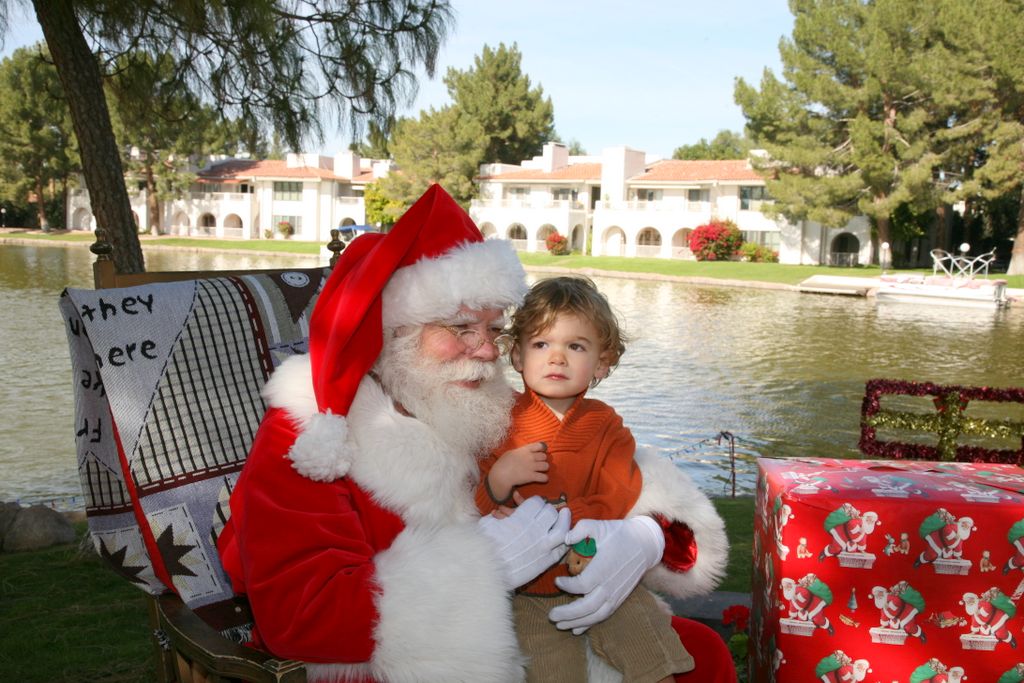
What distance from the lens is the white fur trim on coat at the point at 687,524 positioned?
2.14m

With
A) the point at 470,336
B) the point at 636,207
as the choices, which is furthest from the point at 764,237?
the point at 470,336

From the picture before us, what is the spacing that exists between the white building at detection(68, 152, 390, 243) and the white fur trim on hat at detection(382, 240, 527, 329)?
47274 mm

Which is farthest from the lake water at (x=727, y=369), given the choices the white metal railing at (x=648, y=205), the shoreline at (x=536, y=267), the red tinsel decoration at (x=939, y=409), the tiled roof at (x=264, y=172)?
the tiled roof at (x=264, y=172)

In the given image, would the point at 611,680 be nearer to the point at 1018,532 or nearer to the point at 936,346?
the point at 1018,532

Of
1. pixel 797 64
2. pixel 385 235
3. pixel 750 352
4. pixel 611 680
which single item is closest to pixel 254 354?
pixel 385 235

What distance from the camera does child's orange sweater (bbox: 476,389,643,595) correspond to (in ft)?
6.94

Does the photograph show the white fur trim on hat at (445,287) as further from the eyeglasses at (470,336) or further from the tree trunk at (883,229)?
the tree trunk at (883,229)

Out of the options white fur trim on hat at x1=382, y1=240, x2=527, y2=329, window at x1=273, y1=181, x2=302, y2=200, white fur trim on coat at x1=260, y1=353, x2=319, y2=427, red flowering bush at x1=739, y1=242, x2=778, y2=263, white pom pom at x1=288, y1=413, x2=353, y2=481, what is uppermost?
window at x1=273, y1=181, x2=302, y2=200

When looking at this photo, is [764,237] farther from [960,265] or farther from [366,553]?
[366,553]

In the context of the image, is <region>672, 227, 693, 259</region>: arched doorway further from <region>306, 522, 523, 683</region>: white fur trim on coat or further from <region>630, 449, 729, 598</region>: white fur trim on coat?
<region>306, 522, 523, 683</region>: white fur trim on coat

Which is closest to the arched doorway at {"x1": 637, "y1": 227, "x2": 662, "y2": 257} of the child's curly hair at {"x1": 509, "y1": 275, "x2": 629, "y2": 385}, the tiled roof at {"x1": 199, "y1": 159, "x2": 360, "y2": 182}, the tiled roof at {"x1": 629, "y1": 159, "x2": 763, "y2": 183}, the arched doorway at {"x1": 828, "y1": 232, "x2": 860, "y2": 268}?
the tiled roof at {"x1": 629, "y1": 159, "x2": 763, "y2": 183}

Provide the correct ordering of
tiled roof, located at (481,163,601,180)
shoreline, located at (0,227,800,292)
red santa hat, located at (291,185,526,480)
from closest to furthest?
red santa hat, located at (291,185,526,480)
shoreline, located at (0,227,800,292)
tiled roof, located at (481,163,601,180)

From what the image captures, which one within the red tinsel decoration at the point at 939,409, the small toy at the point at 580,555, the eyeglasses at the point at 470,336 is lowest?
the red tinsel decoration at the point at 939,409

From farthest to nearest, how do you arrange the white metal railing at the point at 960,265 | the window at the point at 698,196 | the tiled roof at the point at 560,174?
the tiled roof at the point at 560,174, the window at the point at 698,196, the white metal railing at the point at 960,265
